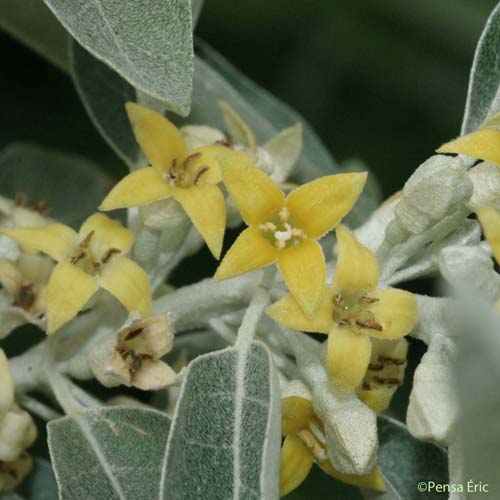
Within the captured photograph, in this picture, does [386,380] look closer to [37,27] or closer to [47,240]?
[47,240]

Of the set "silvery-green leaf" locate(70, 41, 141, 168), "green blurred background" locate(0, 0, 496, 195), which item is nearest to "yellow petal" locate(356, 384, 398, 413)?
"silvery-green leaf" locate(70, 41, 141, 168)

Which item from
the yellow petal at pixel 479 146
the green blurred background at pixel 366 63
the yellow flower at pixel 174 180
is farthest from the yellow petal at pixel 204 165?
the green blurred background at pixel 366 63

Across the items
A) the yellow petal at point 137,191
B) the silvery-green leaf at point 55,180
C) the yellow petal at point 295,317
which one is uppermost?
the yellow petal at point 295,317

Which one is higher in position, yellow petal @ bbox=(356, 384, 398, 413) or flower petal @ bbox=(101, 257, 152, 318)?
yellow petal @ bbox=(356, 384, 398, 413)

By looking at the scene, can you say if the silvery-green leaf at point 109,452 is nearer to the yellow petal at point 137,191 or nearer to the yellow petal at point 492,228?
the yellow petal at point 137,191

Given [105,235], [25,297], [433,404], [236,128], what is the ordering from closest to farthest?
1. [433,404]
2. [105,235]
3. [25,297]
4. [236,128]

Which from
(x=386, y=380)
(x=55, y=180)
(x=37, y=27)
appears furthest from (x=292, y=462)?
(x=55, y=180)

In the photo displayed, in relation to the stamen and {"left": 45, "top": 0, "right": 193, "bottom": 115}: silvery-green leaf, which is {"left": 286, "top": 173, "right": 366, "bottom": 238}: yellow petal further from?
{"left": 45, "top": 0, "right": 193, "bottom": 115}: silvery-green leaf
